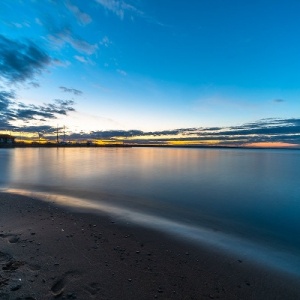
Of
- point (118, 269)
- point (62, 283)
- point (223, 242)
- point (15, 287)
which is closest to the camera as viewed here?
point (15, 287)

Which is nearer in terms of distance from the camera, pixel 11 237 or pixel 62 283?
pixel 62 283

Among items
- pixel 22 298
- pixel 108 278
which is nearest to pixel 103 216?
pixel 108 278

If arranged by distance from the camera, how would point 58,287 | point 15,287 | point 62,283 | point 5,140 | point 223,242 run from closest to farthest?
point 15,287
point 58,287
point 62,283
point 223,242
point 5,140

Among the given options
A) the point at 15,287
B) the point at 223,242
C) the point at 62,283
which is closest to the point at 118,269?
the point at 62,283

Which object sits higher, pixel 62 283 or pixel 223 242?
pixel 62 283

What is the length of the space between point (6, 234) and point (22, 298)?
11.4 feet

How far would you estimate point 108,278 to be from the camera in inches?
169

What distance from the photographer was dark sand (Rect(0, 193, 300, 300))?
393 cm

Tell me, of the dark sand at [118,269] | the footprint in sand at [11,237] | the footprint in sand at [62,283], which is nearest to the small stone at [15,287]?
the dark sand at [118,269]

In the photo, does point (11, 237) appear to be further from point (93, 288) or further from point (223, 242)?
point (223, 242)

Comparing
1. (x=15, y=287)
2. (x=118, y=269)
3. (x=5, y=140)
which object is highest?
(x=5, y=140)

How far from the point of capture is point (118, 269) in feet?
15.3

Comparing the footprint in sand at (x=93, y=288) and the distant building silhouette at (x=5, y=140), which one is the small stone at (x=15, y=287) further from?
the distant building silhouette at (x=5, y=140)

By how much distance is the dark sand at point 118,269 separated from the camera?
155 inches
